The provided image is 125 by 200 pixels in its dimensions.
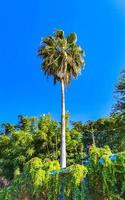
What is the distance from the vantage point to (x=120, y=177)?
38.3 feet

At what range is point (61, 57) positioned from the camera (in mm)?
35094

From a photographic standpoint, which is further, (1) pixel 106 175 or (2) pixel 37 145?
(2) pixel 37 145

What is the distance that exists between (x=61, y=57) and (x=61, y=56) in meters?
0.08

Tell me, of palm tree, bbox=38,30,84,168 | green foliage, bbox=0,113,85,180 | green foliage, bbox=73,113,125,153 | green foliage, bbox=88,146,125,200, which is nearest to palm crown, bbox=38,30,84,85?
palm tree, bbox=38,30,84,168

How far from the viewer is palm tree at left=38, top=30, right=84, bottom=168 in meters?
34.9

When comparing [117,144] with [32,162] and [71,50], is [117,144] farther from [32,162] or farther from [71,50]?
[32,162]

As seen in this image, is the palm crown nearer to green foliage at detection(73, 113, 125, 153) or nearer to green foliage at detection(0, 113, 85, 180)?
green foliage at detection(0, 113, 85, 180)

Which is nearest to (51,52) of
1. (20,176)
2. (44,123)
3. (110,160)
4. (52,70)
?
(52,70)

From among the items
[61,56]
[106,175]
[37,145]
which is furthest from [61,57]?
[106,175]

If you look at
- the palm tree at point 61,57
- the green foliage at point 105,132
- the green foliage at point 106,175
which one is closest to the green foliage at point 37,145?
the green foliage at point 105,132

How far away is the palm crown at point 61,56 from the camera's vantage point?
34.9 meters

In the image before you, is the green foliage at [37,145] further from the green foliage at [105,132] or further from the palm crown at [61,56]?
the palm crown at [61,56]

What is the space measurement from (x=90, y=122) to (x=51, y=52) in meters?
7.71

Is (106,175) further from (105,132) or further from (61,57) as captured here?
(105,132)
